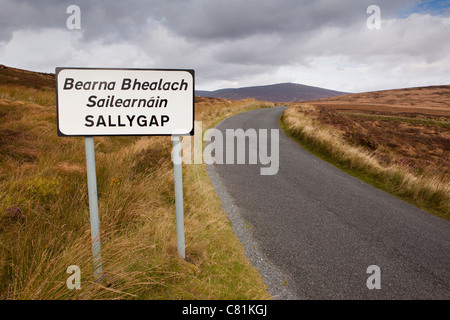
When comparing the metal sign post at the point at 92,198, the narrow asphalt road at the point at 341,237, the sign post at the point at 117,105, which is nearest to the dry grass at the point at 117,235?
the metal sign post at the point at 92,198

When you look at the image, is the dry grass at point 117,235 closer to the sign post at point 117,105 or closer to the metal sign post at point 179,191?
the metal sign post at point 179,191

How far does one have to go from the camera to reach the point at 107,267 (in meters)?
2.21

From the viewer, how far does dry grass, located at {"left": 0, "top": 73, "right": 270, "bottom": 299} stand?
2.13m

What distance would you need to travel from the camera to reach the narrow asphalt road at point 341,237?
300 centimetres

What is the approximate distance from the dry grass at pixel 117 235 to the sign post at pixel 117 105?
319 millimetres

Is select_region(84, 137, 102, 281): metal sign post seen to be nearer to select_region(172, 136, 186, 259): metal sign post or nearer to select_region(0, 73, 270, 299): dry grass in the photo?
select_region(0, 73, 270, 299): dry grass

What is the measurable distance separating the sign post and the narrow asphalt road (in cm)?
222

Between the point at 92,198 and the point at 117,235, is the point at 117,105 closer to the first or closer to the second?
the point at 92,198

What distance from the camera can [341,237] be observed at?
4031 mm

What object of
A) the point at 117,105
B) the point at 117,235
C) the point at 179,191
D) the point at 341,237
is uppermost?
the point at 117,105

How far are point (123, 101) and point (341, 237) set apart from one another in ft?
12.7

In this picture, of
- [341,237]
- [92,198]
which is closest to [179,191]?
[92,198]

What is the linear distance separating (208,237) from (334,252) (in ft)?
6.18
